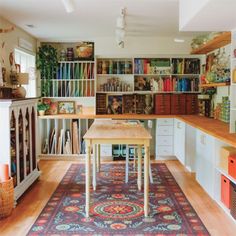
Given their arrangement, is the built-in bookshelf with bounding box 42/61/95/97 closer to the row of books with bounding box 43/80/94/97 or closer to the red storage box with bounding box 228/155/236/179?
the row of books with bounding box 43/80/94/97

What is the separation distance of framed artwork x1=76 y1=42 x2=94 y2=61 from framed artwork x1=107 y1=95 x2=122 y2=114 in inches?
34.5

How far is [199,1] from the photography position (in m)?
3.07

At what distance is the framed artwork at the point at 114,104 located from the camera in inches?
277

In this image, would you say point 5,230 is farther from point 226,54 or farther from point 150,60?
point 150,60

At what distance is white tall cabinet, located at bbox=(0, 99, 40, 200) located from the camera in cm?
390

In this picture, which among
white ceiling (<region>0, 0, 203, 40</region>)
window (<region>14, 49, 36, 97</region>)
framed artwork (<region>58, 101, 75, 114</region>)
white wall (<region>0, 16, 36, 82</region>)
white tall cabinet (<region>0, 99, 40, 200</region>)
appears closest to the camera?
white tall cabinet (<region>0, 99, 40, 200</region>)

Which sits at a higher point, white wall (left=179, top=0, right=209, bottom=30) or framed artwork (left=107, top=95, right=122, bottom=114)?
white wall (left=179, top=0, right=209, bottom=30)

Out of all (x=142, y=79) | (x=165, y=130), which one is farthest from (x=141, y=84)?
(x=165, y=130)

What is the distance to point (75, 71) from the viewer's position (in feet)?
22.5

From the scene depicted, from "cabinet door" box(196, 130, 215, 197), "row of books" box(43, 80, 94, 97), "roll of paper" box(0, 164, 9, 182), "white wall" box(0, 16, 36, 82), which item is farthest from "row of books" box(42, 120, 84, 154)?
"roll of paper" box(0, 164, 9, 182)

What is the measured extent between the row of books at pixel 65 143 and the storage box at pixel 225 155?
11.1 ft

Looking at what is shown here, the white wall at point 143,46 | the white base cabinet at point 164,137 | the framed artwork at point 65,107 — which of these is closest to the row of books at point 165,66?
the white wall at point 143,46

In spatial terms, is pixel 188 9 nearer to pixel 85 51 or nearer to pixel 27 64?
pixel 85 51

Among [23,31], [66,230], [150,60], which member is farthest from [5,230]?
[150,60]
